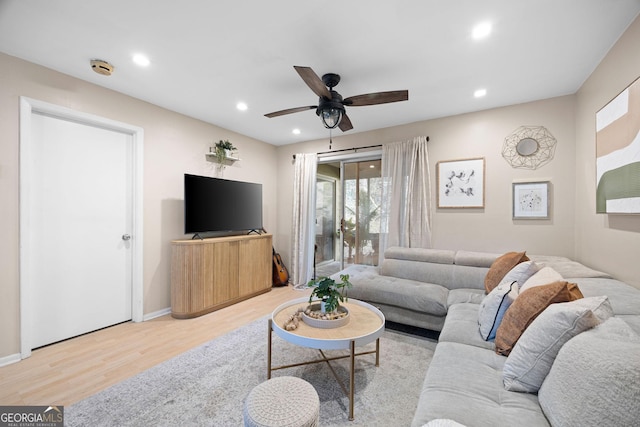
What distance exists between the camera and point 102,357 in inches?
89.6

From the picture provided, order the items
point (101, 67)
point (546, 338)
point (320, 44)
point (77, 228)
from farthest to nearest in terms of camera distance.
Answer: point (77, 228) → point (101, 67) → point (320, 44) → point (546, 338)

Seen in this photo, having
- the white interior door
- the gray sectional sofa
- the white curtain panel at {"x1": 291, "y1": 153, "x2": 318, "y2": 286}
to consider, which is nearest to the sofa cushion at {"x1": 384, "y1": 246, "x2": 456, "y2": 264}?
the gray sectional sofa

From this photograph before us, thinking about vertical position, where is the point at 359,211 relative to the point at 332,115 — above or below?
below

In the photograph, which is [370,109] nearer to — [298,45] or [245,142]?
[298,45]

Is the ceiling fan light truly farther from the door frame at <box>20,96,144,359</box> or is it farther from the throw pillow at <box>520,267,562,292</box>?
the door frame at <box>20,96,144,359</box>

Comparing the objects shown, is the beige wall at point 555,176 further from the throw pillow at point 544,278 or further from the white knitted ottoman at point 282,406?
the white knitted ottoman at point 282,406

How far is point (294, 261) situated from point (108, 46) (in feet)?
12.0

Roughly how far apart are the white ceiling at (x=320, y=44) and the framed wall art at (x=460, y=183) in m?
0.82

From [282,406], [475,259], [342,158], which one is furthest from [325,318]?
[342,158]

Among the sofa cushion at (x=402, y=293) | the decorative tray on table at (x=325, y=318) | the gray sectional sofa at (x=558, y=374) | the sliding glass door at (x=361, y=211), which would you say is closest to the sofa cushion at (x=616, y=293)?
the gray sectional sofa at (x=558, y=374)

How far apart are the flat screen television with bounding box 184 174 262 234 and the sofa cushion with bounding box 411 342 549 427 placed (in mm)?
3106

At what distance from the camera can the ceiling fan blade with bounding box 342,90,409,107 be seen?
82.5 inches

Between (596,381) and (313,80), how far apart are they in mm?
2110

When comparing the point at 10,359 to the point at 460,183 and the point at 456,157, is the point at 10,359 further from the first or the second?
the point at 456,157
